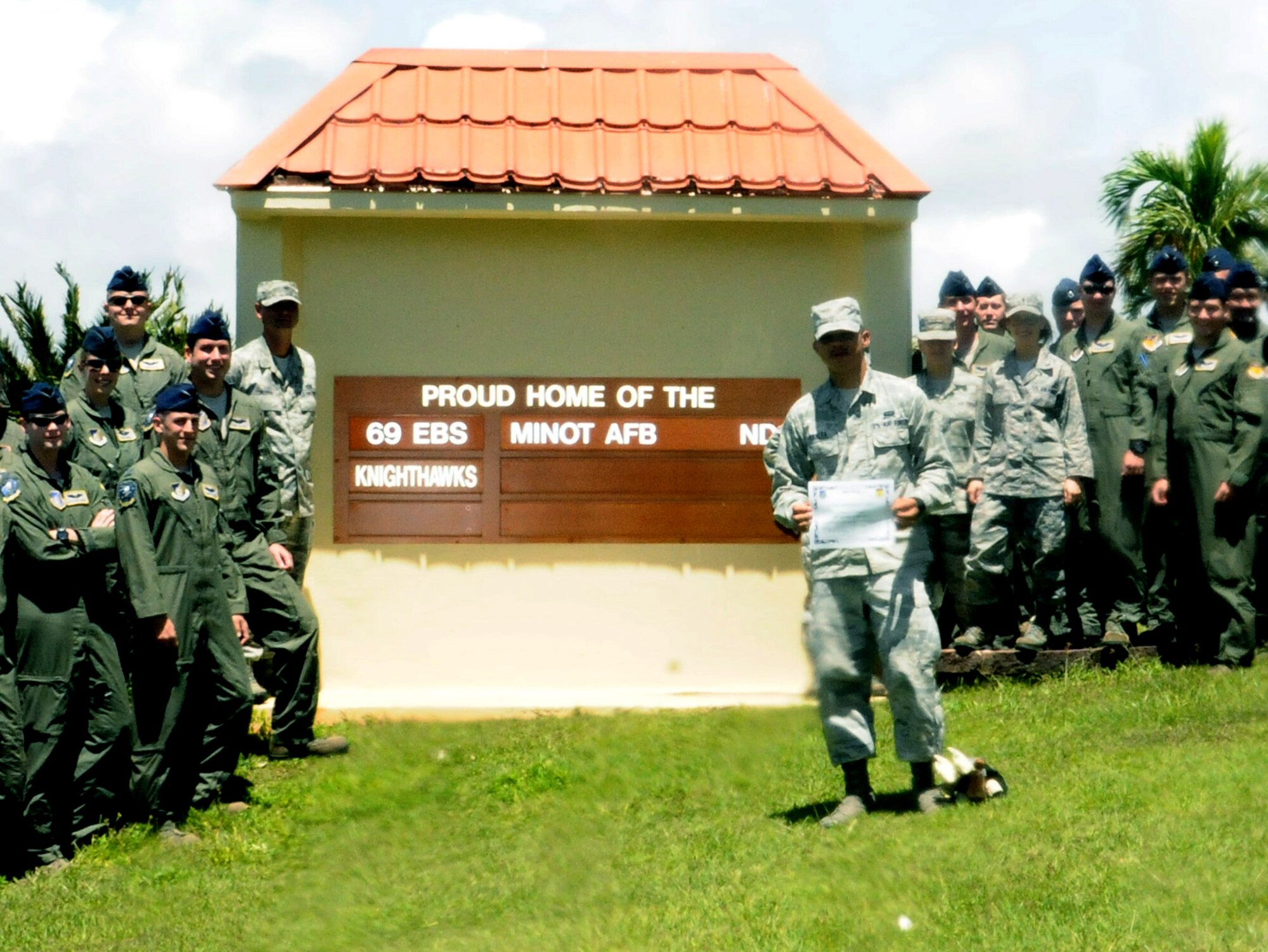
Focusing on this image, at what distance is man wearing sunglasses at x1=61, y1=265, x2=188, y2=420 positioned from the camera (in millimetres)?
8766

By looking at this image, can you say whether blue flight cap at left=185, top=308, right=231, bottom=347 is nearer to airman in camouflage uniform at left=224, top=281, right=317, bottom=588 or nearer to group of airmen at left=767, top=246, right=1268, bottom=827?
airman in camouflage uniform at left=224, top=281, right=317, bottom=588

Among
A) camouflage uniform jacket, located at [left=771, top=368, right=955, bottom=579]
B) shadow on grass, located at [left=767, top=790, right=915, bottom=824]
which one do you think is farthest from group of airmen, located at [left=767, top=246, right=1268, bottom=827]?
shadow on grass, located at [left=767, top=790, right=915, bottom=824]

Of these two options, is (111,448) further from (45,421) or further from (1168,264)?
(1168,264)

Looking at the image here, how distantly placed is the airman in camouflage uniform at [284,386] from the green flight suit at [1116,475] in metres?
4.50

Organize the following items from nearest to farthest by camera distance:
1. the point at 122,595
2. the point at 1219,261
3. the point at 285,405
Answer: the point at 122,595, the point at 285,405, the point at 1219,261

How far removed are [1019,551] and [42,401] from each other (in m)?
5.57

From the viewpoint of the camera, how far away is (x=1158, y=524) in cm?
1017

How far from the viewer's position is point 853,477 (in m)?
7.11

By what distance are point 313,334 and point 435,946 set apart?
4884 mm

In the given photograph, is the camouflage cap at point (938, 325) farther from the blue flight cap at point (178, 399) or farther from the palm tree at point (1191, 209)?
the palm tree at point (1191, 209)

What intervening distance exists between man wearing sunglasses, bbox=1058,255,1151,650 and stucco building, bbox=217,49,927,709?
1.18 metres

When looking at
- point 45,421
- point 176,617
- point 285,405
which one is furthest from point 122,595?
point 285,405

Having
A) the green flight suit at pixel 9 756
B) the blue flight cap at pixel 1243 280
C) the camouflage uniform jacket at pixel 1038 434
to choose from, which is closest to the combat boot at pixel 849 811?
the camouflage uniform jacket at pixel 1038 434

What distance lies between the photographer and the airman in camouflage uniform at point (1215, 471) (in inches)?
384
